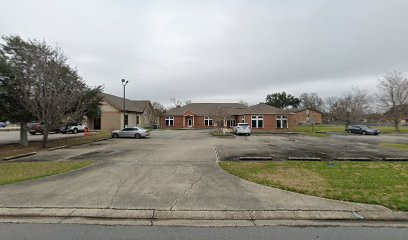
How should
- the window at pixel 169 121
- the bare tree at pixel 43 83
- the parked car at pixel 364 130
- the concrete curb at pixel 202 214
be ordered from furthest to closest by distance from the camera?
the window at pixel 169 121, the parked car at pixel 364 130, the bare tree at pixel 43 83, the concrete curb at pixel 202 214

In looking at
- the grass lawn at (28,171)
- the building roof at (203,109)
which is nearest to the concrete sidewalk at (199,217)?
the grass lawn at (28,171)

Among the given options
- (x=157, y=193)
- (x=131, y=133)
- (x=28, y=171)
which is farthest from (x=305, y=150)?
(x=131, y=133)

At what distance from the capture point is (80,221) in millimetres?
5520

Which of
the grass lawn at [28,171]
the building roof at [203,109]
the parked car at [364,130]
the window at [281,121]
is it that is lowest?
the grass lawn at [28,171]

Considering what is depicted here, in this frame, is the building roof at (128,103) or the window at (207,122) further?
the window at (207,122)

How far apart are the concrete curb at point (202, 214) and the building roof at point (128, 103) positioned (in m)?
42.0

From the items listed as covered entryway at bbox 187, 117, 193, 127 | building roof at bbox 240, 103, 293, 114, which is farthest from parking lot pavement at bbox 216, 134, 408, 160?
covered entryway at bbox 187, 117, 193, 127

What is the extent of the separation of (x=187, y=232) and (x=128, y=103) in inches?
2078

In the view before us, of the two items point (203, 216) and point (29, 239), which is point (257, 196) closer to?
point (203, 216)

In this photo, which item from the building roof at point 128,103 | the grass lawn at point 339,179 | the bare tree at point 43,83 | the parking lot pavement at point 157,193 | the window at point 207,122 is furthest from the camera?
the window at point 207,122

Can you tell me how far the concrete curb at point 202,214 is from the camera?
18.6ft

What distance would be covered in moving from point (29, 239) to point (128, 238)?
1623 millimetres

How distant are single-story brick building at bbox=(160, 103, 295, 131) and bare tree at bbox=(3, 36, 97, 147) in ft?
76.9

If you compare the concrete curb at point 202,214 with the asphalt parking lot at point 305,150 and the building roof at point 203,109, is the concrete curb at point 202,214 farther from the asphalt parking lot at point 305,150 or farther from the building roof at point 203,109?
the building roof at point 203,109
